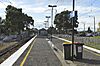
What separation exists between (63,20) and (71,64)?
112145mm

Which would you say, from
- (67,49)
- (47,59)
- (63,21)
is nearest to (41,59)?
(47,59)

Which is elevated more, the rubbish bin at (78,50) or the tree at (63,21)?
the tree at (63,21)

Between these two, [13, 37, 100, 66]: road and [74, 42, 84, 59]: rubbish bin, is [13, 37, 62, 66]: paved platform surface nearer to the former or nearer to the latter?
[13, 37, 100, 66]: road

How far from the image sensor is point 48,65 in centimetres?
1717

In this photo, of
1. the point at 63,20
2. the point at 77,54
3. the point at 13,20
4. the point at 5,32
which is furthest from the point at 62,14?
the point at 77,54

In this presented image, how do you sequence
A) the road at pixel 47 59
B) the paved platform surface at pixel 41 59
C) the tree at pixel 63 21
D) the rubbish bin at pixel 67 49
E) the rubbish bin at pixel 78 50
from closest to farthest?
the road at pixel 47 59
the paved platform surface at pixel 41 59
the rubbish bin at pixel 67 49
the rubbish bin at pixel 78 50
the tree at pixel 63 21

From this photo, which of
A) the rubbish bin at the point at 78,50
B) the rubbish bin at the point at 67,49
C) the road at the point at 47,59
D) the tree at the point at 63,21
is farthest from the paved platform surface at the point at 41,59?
the tree at the point at 63,21

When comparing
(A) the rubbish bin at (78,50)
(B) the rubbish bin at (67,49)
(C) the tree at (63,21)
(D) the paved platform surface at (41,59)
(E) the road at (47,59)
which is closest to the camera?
(E) the road at (47,59)

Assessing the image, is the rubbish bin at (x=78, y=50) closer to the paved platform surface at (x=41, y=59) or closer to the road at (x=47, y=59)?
the road at (x=47, y=59)

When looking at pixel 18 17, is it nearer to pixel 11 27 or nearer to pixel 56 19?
pixel 11 27

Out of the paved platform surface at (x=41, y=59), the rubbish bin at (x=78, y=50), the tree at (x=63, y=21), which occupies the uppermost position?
the tree at (x=63, y=21)

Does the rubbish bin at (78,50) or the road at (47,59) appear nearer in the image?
the road at (47,59)

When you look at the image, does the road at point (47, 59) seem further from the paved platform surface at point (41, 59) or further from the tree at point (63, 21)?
the tree at point (63, 21)

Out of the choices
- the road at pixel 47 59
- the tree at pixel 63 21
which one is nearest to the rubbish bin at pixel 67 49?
the road at pixel 47 59
